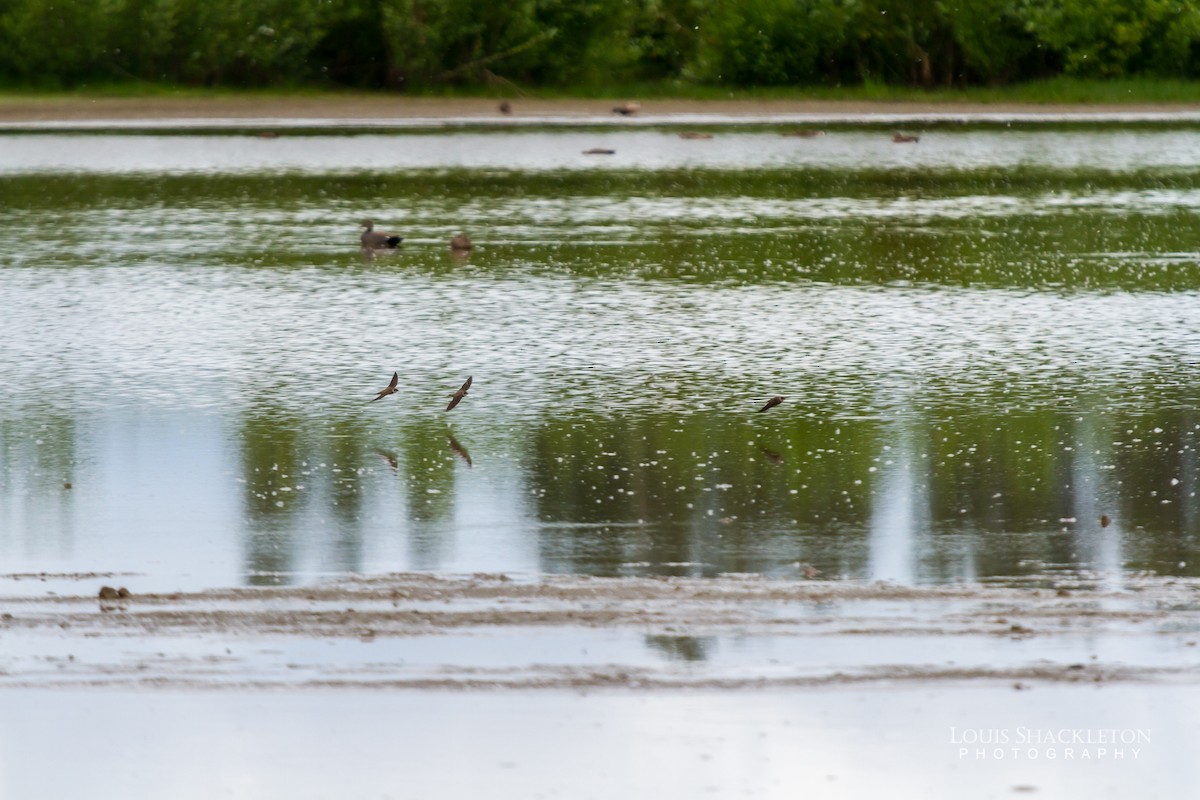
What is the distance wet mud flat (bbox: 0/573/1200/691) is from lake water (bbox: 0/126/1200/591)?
376 mm

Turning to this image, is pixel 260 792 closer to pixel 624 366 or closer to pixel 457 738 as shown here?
pixel 457 738

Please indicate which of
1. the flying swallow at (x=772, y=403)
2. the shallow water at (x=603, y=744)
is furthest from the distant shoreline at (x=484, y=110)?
the shallow water at (x=603, y=744)

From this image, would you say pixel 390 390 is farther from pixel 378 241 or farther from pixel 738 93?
pixel 738 93

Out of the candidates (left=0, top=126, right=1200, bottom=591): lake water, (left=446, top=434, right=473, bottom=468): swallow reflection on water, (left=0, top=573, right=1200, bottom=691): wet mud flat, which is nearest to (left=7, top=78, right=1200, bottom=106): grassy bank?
(left=0, top=126, right=1200, bottom=591): lake water

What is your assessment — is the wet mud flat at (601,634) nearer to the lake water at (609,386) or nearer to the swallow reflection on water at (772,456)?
the lake water at (609,386)

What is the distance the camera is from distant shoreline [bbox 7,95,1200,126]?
38281 millimetres

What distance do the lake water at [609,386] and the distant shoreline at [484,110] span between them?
16.1 m

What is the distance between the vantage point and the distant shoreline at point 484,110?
38.3m

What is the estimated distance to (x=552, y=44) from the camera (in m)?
45.3

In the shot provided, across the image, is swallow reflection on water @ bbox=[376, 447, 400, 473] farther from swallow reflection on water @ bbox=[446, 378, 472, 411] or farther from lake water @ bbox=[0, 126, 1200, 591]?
swallow reflection on water @ bbox=[446, 378, 472, 411]

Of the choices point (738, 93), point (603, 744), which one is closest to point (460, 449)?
point (603, 744)

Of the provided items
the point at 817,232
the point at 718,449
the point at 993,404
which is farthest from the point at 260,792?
the point at 817,232

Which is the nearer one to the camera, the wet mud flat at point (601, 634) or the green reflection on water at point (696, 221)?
the wet mud flat at point (601, 634)

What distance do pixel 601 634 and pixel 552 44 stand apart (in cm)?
4038
